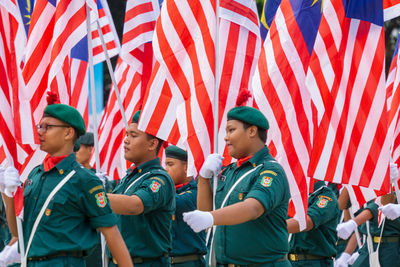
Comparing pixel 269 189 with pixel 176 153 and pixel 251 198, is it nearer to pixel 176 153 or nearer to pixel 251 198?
pixel 251 198

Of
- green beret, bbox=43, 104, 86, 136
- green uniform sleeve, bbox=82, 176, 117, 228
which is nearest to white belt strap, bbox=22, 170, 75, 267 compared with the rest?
green uniform sleeve, bbox=82, 176, 117, 228

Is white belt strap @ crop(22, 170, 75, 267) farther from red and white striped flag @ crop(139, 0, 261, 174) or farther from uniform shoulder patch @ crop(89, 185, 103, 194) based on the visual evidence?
red and white striped flag @ crop(139, 0, 261, 174)

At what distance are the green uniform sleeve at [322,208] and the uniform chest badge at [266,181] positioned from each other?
111 inches

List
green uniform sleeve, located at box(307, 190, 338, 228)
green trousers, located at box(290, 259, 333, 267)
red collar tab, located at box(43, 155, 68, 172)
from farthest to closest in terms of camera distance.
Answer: green trousers, located at box(290, 259, 333, 267) → green uniform sleeve, located at box(307, 190, 338, 228) → red collar tab, located at box(43, 155, 68, 172)

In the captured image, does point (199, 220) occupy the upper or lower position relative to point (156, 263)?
upper

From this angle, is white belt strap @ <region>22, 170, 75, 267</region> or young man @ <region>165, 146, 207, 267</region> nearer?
white belt strap @ <region>22, 170, 75, 267</region>

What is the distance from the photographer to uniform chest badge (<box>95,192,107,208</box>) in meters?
5.14

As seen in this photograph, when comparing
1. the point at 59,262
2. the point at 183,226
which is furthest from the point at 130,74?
the point at 59,262

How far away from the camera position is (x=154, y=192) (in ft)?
21.1

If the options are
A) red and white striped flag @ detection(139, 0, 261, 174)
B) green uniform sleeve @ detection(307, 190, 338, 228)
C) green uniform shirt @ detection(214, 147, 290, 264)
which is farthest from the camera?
green uniform sleeve @ detection(307, 190, 338, 228)

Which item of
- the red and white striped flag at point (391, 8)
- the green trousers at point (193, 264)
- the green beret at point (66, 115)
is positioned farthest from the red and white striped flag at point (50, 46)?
the red and white striped flag at point (391, 8)

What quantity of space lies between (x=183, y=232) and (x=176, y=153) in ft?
2.95

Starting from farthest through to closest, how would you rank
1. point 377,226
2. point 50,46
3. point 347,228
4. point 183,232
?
point 377,226 → point 347,228 → point 183,232 → point 50,46

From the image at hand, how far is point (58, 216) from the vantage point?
5094 mm
